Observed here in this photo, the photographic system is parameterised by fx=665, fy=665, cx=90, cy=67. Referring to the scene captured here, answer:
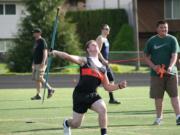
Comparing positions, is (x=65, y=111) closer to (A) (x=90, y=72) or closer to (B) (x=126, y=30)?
(A) (x=90, y=72)

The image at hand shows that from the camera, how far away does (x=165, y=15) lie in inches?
1966

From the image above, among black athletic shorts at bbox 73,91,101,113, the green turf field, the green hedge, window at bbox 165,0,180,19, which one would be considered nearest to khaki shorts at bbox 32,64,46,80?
the green turf field

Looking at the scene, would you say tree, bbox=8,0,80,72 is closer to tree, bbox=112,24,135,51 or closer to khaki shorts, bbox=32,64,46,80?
tree, bbox=112,24,135,51

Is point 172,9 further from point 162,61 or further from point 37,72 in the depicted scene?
point 162,61

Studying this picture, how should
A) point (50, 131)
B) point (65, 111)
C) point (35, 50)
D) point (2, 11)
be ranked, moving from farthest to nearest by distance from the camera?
point (2, 11)
point (35, 50)
point (65, 111)
point (50, 131)

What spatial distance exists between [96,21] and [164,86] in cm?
4113

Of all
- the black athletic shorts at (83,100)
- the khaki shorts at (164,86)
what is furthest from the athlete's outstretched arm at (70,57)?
the khaki shorts at (164,86)

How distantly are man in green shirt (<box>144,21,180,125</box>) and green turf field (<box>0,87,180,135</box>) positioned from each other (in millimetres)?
527

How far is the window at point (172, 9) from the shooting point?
49.7 metres

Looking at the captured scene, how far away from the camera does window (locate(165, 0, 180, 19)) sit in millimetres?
49719

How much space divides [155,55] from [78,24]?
41.5 metres

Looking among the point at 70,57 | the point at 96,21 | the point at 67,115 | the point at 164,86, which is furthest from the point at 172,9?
the point at 70,57

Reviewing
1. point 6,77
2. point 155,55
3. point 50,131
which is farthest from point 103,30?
point 6,77

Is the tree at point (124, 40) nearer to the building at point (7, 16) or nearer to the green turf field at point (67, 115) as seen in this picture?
the building at point (7, 16)
